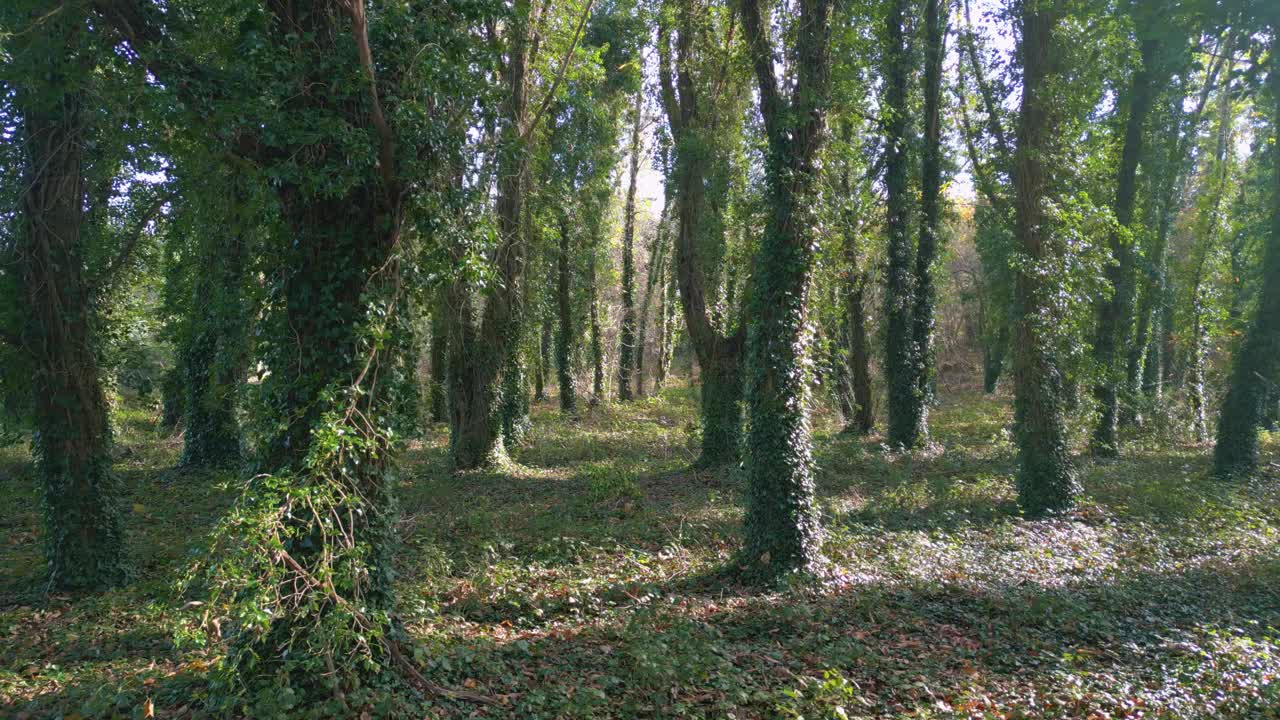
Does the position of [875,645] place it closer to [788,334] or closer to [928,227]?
[788,334]

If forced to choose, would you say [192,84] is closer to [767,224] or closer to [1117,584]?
[767,224]

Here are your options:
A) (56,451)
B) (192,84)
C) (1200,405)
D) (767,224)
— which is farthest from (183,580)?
(1200,405)

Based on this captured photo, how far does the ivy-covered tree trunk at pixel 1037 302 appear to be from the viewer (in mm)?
11844

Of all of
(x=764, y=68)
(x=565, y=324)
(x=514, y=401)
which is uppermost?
(x=764, y=68)

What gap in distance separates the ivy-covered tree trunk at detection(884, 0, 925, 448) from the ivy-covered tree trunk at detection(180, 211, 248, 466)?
1436 centimetres

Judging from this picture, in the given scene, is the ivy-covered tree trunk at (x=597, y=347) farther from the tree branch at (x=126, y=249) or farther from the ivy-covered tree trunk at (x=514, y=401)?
the tree branch at (x=126, y=249)

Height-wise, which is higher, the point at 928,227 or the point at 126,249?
the point at 928,227

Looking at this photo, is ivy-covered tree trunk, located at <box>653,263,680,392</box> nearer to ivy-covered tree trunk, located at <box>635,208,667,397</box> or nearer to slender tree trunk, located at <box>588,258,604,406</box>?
ivy-covered tree trunk, located at <box>635,208,667,397</box>

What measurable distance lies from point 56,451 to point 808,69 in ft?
32.2

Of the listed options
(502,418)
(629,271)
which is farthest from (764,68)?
(629,271)

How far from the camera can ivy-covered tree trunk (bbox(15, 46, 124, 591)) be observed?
7793mm

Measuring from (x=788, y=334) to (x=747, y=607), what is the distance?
316cm

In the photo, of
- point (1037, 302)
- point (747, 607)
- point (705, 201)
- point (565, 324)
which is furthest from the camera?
point (565, 324)

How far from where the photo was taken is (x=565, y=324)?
2523 centimetres
